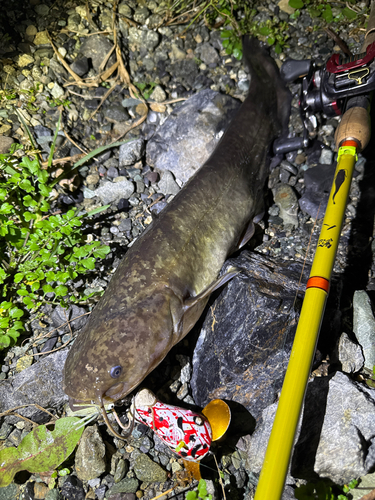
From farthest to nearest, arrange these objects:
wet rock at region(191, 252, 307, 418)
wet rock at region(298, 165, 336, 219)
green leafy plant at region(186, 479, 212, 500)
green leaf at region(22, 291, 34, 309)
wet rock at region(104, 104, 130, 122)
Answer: wet rock at region(104, 104, 130, 122)
wet rock at region(298, 165, 336, 219)
green leaf at region(22, 291, 34, 309)
wet rock at region(191, 252, 307, 418)
green leafy plant at region(186, 479, 212, 500)

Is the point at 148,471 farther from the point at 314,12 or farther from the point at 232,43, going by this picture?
the point at 314,12

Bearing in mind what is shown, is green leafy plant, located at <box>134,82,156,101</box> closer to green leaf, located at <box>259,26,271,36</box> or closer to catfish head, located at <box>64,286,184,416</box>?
green leaf, located at <box>259,26,271,36</box>

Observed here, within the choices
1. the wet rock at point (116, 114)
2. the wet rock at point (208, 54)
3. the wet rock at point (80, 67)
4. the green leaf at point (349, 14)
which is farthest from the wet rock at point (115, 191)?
the green leaf at point (349, 14)

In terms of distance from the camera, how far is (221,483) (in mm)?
2424

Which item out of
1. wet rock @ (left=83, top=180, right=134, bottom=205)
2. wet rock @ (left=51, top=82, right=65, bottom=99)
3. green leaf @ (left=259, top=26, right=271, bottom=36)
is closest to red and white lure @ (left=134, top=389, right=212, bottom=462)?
wet rock @ (left=83, top=180, right=134, bottom=205)

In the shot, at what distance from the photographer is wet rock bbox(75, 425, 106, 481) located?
8.29 ft

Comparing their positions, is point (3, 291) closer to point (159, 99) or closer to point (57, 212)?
point (57, 212)

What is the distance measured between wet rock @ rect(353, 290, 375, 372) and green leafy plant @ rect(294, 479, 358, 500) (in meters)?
0.81

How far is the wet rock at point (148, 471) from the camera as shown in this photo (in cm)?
253

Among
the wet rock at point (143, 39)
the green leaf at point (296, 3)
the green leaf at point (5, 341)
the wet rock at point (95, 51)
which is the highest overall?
the green leaf at point (296, 3)

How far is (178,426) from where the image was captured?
2.37 meters

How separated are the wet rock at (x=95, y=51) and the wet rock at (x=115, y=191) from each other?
164 centimetres

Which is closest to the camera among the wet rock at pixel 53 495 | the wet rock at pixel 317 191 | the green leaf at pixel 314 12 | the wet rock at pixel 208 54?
the wet rock at pixel 53 495

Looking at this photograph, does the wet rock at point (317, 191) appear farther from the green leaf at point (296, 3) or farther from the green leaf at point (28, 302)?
the green leaf at point (28, 302)
